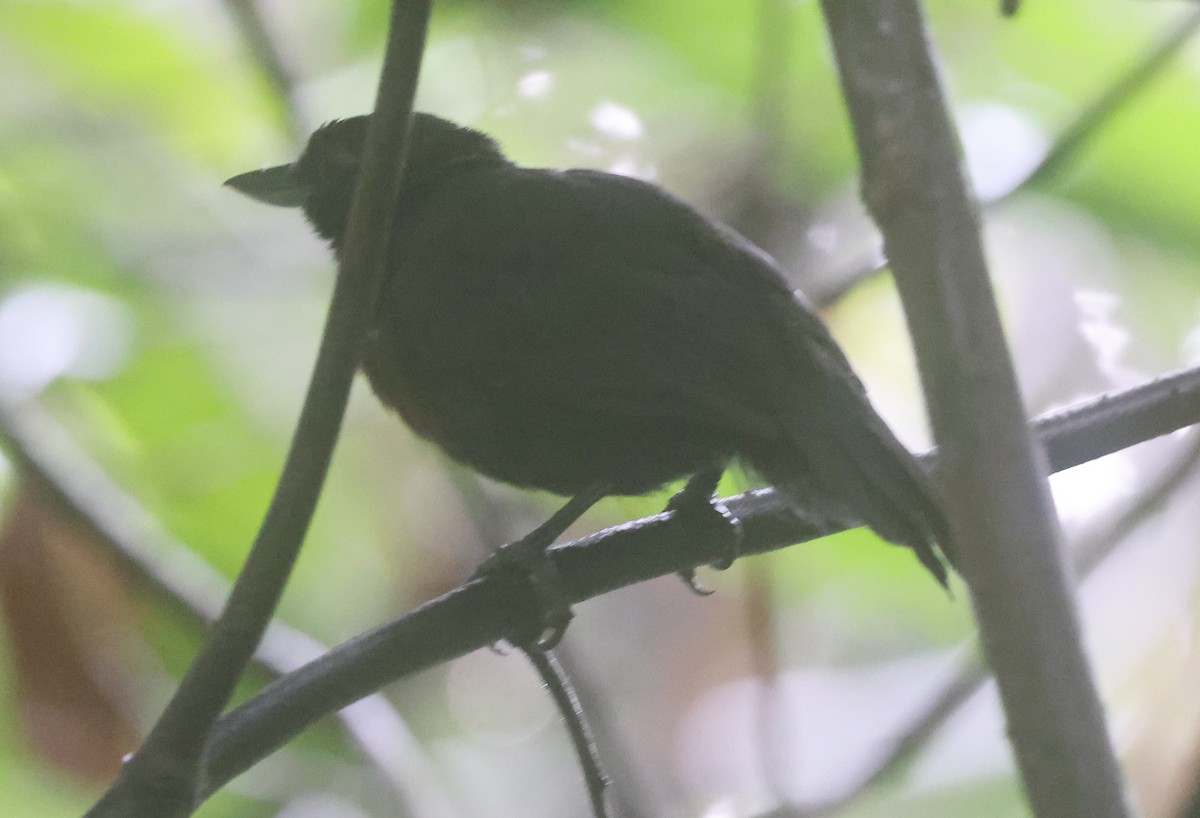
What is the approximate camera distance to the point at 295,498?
1089 mm

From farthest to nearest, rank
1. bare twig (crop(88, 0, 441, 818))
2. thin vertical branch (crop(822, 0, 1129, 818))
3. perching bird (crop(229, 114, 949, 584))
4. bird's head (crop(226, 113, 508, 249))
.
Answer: bird's head (crop(226, 113, 508, 249)) → perching bird (crop(229, 114, 949, 584)) → bare twig (crop(88, 0, 441, 818)) → thin vertical branch (crop(822, 0, 1129, 818))

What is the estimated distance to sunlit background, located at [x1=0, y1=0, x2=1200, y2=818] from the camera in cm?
222

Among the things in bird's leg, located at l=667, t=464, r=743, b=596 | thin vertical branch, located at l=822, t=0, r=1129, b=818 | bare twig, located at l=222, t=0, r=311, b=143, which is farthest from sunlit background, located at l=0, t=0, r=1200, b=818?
thin vertical branch, located at l=822, t=0, r=1129, b=818

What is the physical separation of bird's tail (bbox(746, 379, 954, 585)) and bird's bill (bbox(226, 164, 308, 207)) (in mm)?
1010

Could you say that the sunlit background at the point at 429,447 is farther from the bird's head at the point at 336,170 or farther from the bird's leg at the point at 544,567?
the bird's leg at the point at 544,567

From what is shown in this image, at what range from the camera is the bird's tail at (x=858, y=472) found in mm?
1413

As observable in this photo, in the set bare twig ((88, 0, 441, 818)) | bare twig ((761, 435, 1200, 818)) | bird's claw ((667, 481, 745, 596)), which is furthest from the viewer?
bare twig ((761, 435, 1200, 818))

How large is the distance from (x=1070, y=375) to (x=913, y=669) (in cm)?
65

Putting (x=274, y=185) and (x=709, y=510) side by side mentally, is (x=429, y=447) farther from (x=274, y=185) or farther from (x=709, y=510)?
(x=709, y=510)

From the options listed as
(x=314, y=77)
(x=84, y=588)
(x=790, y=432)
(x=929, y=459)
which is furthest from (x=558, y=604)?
(x=314, y=77)

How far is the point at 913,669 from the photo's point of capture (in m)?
2.50

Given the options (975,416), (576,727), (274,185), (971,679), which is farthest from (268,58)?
(975,416)

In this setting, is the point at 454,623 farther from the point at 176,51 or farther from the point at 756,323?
the point at 176,51

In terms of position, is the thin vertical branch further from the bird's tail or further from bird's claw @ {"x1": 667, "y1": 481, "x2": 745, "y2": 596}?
bird's claw @ {"x1": 667, "y1": 481, "x2": 745, "y2": 596}
